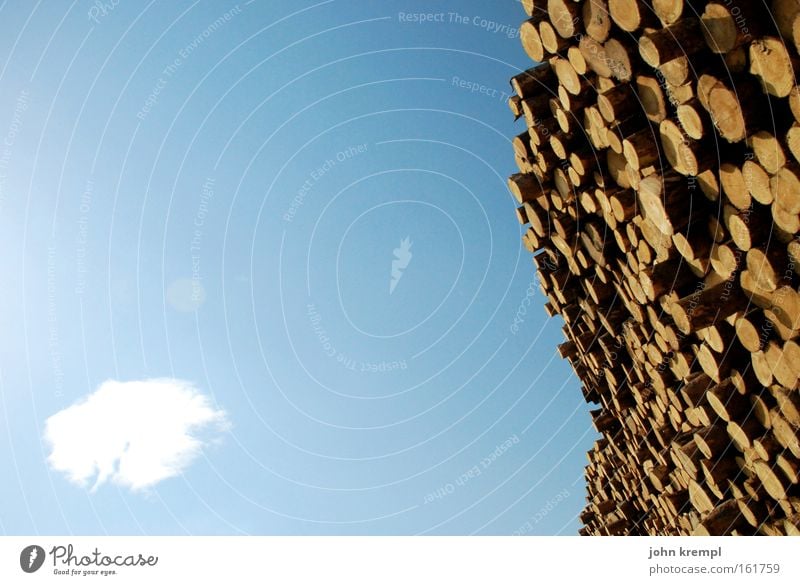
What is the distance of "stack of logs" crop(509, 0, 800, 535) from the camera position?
2.79 metres

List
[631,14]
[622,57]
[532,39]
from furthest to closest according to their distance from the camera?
[532,39], [622,57], [631,14]

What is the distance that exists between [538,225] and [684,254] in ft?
5.95

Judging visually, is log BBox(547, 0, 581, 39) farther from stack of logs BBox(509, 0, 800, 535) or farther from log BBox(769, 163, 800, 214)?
log BBox(769, 163, 800, 214)

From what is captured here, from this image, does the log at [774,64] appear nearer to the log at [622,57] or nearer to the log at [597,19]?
the log at [622,57]

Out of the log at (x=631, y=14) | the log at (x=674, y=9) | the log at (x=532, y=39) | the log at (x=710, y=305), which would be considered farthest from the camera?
the log at (x=532, y=39)

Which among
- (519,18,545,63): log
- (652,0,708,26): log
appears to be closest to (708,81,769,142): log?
(652,0,708,26): log

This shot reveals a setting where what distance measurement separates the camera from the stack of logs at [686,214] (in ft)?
9.16

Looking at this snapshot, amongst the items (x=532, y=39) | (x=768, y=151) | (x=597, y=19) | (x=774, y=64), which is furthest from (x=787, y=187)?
(x=532, y=39)

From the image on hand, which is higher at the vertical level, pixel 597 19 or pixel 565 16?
pixel 565 16

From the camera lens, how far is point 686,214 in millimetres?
3441

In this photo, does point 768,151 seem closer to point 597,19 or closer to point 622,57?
point 622,57

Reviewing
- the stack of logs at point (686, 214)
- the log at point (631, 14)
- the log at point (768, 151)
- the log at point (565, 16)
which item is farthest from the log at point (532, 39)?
the log at point (768, 151)
